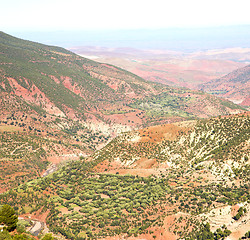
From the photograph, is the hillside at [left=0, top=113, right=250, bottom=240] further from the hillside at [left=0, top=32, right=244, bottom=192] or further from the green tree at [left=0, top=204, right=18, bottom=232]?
the hillside at [left=0, top=32, right=244, bottom=192]

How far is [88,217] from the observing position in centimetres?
6500

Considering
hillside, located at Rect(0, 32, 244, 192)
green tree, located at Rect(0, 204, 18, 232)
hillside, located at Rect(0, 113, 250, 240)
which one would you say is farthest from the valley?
green tree, located at Rect(0, 204, 18, 232)

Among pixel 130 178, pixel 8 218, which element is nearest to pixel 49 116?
pixel 130 178

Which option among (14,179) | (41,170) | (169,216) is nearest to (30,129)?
(41,170)

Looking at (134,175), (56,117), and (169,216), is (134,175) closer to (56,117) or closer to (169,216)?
(169,216)

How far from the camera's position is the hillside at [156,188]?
57000mm

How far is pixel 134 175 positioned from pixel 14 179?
38587mm

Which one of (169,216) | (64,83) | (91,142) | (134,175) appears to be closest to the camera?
(169,216)

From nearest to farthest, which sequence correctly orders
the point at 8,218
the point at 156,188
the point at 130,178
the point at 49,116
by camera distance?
the point at 8,218
the point at 156,188
the point at 130,178
the point at 49,116

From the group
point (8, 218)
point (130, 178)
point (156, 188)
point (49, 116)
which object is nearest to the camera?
point (8, 218)

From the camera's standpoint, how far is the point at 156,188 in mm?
72875

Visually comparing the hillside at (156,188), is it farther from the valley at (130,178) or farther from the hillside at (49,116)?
the hillside at (49,116)

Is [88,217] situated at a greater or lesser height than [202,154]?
lesser

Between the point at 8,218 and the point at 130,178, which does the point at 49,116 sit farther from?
the point at 8,218
